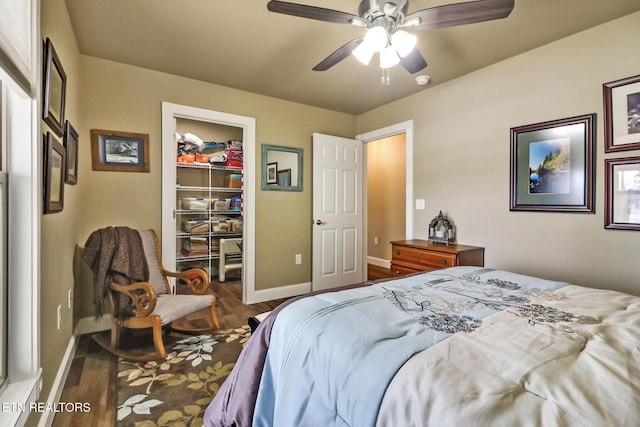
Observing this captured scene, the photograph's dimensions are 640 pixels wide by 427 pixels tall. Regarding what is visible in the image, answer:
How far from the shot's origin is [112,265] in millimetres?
2199

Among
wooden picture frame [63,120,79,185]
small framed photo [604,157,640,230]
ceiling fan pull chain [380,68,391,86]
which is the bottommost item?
small framed photo [604,157,640,230]

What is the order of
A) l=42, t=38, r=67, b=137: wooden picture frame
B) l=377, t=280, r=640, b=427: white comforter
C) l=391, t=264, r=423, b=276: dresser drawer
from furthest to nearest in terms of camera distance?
l=391, t=264, r=423, b=276: dresser drawer < l=42, t=38, r=67, b=137: wooden picture frame < l=377, t=280, r=640, b=427: white comforter

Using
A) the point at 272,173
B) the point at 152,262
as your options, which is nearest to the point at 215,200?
the point at 272,173

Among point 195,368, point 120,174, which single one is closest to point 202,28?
point 120,174

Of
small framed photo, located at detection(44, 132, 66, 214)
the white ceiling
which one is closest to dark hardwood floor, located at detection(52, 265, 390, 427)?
small framed photo, located at detection(44, 132, 66, 214)

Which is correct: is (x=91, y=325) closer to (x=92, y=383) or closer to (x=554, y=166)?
(x=92, y=383)

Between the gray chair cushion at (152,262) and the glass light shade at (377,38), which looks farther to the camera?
the gray chair cushion at (152,262)

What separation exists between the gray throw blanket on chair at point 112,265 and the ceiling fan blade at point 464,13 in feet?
8.41

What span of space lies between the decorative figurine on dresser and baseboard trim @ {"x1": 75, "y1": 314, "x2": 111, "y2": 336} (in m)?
2.80

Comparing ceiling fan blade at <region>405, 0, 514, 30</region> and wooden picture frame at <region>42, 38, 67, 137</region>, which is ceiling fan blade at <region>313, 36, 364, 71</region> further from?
wooden picture frame at <region>42, 38, 67, 137</region>

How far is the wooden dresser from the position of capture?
2570 millimetres

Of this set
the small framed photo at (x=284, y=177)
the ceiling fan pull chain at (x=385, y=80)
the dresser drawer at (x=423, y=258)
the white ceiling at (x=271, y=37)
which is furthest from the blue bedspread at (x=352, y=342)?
the small framed photo at (x=284, y=177)

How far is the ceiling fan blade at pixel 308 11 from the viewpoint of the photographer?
4.88ft

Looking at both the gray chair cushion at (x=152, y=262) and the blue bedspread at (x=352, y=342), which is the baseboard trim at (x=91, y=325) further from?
the blue bedspread at (x=352, y=342)
